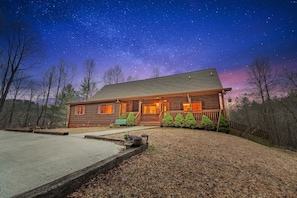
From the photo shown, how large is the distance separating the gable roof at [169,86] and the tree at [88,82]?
709 centimetres

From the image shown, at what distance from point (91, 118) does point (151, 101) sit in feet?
25.5

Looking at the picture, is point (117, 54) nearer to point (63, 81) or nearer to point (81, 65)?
point (81, 65)

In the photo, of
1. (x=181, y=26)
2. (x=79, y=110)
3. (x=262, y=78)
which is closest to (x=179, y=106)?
(x=181, y=26)

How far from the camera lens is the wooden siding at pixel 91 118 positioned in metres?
14.3

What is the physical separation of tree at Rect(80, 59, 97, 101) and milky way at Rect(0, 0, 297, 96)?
7971 mm

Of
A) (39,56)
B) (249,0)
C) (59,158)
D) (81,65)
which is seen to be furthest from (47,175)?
(81,65)

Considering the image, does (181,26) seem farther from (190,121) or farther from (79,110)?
(79,110)

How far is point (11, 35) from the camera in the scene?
12.6 metres

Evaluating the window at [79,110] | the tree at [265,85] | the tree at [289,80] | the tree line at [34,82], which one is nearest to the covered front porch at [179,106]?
the window at [79,110]

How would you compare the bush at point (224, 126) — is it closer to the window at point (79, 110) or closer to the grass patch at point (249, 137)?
the grass patch at point (249, 137)

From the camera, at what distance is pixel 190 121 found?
32.8ft

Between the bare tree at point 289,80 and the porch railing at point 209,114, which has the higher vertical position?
the bare tree at point 289,80

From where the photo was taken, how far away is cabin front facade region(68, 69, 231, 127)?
12500 mm

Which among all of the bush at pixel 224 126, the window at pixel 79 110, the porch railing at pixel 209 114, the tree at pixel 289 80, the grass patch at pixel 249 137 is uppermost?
the tree at pixel 289 80
